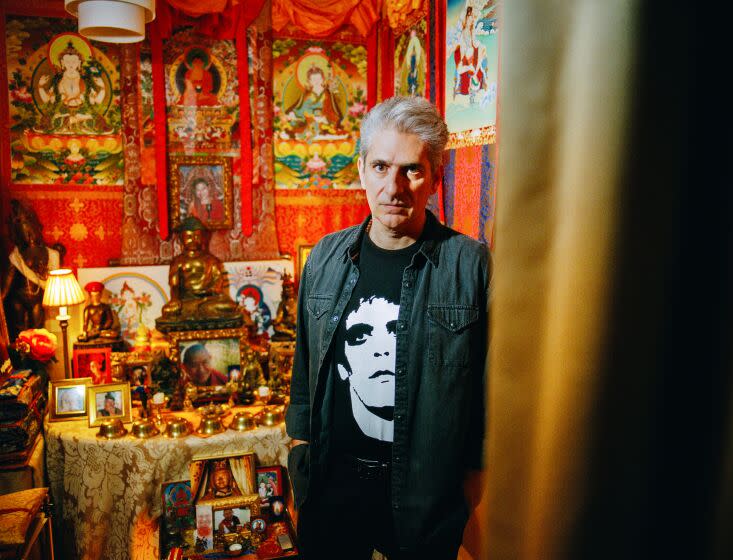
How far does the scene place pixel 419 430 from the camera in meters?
1.48

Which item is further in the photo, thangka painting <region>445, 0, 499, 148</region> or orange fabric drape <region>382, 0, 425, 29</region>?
orange fabric drape <region>382, 0, 425, 29</region>

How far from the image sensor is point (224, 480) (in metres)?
2.69

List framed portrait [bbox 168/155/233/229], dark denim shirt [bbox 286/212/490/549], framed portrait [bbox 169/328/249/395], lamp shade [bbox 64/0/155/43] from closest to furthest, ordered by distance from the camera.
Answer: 1. dark denim shirt [bbox 286/212/490/549]
2. lamp shade [bbox 64/0/155/43]
3. framed portrait [bbox 169/328/249/395]
4. framed portrait [bbox 168/155/233/229]

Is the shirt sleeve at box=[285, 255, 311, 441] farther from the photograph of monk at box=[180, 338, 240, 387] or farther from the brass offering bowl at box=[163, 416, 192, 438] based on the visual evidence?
the photograph of monk at box=[180, 338, 240, 387]

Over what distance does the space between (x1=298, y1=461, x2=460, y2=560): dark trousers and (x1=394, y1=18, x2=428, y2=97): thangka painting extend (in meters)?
2.77

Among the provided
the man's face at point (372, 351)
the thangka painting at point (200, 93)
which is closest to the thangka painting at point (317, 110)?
the thangka painting at point (200, 93)

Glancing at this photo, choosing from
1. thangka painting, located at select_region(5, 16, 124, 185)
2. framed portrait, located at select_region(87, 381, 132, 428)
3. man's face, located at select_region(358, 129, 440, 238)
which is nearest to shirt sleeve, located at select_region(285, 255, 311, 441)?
man's face, located at select_region(358, 129, 440, 238)

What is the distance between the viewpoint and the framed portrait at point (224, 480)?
2.64 meters

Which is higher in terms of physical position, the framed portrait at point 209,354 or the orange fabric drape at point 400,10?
the orange fabric drape at point 400,10

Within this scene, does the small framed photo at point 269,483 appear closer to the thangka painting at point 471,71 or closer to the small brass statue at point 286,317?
the small brass statue at point 286,317

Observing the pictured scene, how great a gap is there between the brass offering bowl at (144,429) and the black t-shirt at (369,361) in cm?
154

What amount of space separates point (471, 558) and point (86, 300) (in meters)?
2.84

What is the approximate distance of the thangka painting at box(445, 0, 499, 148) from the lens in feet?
9.39

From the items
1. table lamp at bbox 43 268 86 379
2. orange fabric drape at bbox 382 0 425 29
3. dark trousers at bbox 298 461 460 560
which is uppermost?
orange fabric drape at bbox 382 0 425 29
